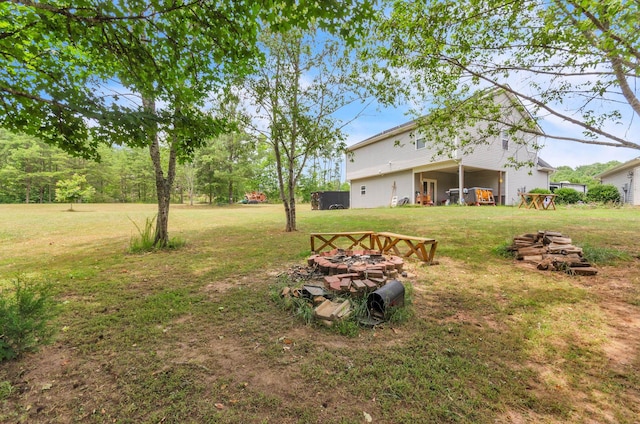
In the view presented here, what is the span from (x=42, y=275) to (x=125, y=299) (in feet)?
7.67

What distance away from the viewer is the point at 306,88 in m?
8.64

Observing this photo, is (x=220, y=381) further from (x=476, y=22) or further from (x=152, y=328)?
(x=476, y=22)

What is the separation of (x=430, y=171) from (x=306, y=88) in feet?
42.4

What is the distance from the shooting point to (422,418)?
1.63m

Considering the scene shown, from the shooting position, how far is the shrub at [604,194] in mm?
19328

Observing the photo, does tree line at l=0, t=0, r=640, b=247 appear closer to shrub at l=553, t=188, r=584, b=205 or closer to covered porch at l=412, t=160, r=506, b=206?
covered porch at l=412, t=160, r=506, b=206

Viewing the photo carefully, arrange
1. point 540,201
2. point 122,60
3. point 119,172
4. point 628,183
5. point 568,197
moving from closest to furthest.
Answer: point 122,60 → point 540,201 → point 568,197 → point 628,183 → point 119,172

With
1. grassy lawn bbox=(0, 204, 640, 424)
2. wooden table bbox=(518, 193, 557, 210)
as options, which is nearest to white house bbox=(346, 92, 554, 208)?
wooden table bbox=(518, 193, 557, 210)

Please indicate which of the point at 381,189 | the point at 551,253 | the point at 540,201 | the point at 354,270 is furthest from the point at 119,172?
the point at 551,253

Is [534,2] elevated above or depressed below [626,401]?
above

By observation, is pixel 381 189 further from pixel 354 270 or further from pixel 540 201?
pixel 354 270

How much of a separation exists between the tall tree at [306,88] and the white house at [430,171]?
28.1 feet

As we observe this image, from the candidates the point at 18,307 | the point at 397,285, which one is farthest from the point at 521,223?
the point at 18,307

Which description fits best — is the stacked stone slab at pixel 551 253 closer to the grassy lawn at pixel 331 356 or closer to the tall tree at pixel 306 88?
the grassy lawn at pixel 331 356
